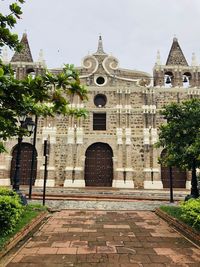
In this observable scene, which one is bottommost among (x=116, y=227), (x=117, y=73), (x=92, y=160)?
(x=116, y=227)

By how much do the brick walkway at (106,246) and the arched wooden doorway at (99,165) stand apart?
12.7m

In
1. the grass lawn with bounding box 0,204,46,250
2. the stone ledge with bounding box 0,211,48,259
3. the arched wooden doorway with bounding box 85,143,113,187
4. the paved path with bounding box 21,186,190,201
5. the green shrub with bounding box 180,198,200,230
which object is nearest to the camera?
the stone ledge with bounding box 0,211,48,259

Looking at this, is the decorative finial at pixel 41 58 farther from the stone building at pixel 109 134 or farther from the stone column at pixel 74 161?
the stone column at pixel 74 161

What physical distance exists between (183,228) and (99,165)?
14433 millimetres

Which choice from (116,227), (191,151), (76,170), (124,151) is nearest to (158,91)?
(124,151)

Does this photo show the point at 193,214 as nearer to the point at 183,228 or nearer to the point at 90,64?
the point at 183,228

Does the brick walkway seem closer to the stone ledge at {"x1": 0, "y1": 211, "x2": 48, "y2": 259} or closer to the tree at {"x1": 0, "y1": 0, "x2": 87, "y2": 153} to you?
the stone ledge at {"x1": 0, "y1": 211, "x2": 48, "y2": 259}

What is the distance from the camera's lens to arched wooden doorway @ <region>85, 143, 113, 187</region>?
20375 millimetres

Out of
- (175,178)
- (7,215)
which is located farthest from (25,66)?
(7,215)

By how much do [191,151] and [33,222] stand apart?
18.5 feet

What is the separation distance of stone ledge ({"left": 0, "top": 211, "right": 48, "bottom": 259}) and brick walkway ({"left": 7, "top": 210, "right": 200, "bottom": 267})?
236 mm

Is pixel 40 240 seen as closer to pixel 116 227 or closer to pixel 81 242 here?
pixel 81 242

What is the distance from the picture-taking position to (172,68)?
2291 centimetres

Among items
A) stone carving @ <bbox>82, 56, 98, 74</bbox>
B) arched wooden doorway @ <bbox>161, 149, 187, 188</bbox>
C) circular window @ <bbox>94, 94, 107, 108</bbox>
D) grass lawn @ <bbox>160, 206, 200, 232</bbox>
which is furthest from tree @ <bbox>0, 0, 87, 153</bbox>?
stone carving @ <bbox>82, 56, 98, 74</bbox>
